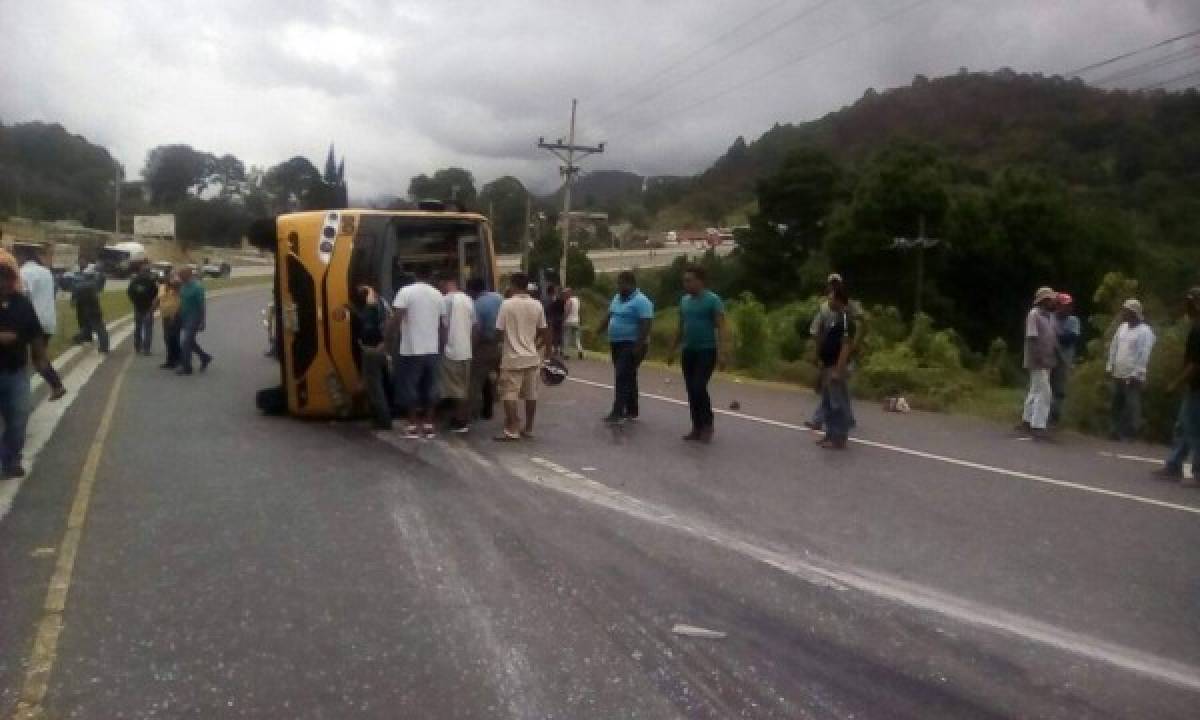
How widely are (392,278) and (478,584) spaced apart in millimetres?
7206

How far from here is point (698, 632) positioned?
240 inches

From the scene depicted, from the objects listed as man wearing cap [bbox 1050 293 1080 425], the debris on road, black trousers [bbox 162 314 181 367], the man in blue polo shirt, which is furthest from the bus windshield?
the debris on road

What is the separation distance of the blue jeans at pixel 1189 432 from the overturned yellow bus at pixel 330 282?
301 inches

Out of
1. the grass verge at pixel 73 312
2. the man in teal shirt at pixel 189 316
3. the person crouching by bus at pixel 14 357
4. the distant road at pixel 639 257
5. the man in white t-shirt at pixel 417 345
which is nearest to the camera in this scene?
the person crouching by bus at pixel 14 357

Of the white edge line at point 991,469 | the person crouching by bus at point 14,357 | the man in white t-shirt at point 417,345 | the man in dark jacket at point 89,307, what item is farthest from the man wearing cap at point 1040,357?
the man in dark jacket at point 89,307

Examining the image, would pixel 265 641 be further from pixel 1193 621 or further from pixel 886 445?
pixel 886 445

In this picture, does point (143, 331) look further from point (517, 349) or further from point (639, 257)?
point (639, 257)

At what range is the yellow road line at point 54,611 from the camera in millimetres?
5125

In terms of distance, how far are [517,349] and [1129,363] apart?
697cm

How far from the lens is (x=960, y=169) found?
5606cm

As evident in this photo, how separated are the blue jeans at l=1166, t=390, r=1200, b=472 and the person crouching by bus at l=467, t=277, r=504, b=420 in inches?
254

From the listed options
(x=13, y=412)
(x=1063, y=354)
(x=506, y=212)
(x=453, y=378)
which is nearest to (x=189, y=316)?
(x=453, y=378)

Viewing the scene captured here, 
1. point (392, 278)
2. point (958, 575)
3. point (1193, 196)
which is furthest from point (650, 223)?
point (958, 575)

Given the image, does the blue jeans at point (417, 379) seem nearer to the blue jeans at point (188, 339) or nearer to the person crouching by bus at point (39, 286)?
the person crouching by bus at point (39, 286)
